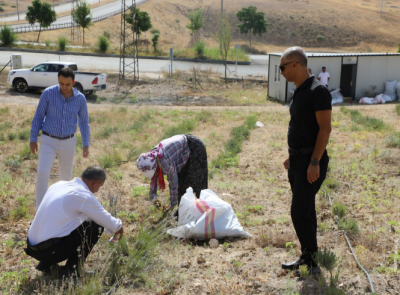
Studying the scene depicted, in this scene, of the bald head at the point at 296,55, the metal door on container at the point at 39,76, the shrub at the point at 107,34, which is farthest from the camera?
the shrub at the point at 107,34

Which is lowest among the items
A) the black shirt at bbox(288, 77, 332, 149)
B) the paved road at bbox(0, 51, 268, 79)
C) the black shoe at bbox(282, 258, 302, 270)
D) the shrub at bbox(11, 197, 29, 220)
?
the shrub at bbox(11, 197, 29, 220)

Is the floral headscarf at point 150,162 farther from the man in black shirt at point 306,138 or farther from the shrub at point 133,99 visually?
the shrub at point 133,99

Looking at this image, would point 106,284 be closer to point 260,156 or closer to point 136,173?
point 136,173

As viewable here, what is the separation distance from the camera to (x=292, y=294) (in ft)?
13.1

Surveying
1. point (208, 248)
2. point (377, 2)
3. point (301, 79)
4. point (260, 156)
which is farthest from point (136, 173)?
point (377, 2)

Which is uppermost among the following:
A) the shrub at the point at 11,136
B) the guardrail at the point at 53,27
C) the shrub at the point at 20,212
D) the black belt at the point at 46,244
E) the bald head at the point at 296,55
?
the guardrail at the point at 53,27

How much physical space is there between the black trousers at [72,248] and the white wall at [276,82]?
56.6ft

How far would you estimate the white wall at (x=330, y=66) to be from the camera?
20.6 meters

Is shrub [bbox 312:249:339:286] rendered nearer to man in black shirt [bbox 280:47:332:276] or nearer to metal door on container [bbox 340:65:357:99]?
man in black shirt [bbox 280:47:332:276]

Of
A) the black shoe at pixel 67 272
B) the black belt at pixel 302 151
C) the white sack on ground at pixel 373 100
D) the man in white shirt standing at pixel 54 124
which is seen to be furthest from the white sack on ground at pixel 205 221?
the white sack on ground at pixel 373 100

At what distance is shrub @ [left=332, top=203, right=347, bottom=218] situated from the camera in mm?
6016

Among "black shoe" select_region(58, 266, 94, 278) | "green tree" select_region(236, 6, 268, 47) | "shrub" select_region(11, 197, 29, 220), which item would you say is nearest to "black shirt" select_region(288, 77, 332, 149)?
"black shoe" select_region(58, 266, 94, 278)

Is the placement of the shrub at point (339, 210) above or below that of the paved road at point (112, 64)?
below

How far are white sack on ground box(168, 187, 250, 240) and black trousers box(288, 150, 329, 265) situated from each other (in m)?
1.30
